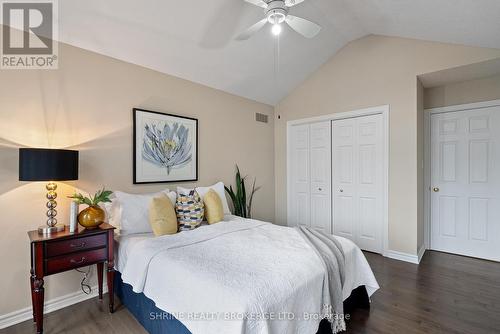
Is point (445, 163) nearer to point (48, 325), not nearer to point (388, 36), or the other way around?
point (388, 36)

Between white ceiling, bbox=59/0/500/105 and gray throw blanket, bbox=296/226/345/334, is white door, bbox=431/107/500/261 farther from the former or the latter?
gray throw blanket, bbox=296/226/345/334

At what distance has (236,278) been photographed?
151 centimetres

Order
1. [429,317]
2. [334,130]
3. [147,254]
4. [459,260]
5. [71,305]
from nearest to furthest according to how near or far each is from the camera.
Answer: [147,254]
[429,317]
[71,305]
[459,260]
[334,130]

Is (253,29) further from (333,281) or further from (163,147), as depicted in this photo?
(333,281)

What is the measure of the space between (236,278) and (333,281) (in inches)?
29.9

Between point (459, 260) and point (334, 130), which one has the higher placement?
point (334, 130)

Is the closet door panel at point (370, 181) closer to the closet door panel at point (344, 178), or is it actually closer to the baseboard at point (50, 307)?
the closet door panel at point (344, 178)

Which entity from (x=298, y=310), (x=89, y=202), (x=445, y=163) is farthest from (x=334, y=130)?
(x=89, y=202)

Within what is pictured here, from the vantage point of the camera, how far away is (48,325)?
2.10 meters

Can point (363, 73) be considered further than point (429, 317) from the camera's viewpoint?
Yes

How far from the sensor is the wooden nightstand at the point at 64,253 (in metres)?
1.89

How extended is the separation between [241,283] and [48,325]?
73.6 inches

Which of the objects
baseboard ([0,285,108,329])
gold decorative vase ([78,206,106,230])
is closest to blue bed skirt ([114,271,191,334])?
baseboard ([0,285,108,329])

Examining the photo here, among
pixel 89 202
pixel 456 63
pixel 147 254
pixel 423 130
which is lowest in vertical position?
pixel 147 254
